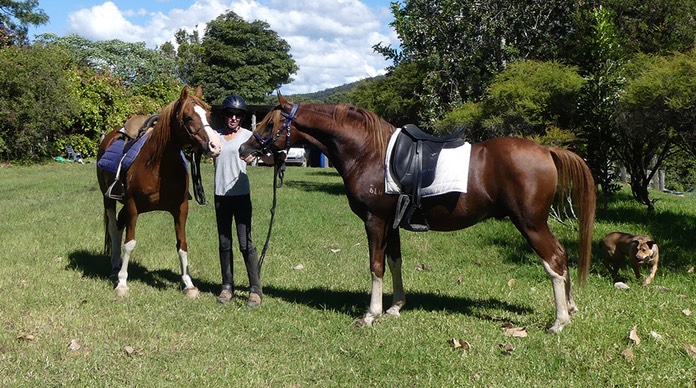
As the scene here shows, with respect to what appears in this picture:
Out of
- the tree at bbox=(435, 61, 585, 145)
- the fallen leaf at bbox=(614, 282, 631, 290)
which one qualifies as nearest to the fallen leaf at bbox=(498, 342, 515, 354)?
the fallen leaf at bbox=(614, 282, 631, 290)

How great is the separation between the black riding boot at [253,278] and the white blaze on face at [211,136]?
1217 millimetres

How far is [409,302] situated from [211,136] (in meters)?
2.77

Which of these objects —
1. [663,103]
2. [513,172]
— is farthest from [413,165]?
[663,103]

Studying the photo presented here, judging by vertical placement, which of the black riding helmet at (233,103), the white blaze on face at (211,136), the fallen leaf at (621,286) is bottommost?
the fallen leaf at (621,286)

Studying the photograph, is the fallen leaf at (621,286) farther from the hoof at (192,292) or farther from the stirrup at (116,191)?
the stirrup at (116,191)

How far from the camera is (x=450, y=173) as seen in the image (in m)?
5.06

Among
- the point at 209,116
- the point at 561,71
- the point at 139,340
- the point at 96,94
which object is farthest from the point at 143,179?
the point at 96,94

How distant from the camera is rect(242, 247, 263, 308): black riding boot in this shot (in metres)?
6.00

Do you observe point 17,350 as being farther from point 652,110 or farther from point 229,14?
point 229,14

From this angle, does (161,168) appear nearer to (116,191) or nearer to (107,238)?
(116,191)

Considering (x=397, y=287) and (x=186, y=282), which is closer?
(x=397, y=287)

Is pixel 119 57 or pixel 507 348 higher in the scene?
pixel 119 57

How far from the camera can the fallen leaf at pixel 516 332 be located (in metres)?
4.93

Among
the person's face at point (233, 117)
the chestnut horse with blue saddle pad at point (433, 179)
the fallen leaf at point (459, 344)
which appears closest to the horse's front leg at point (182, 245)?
the person's face at point (233, 117)
